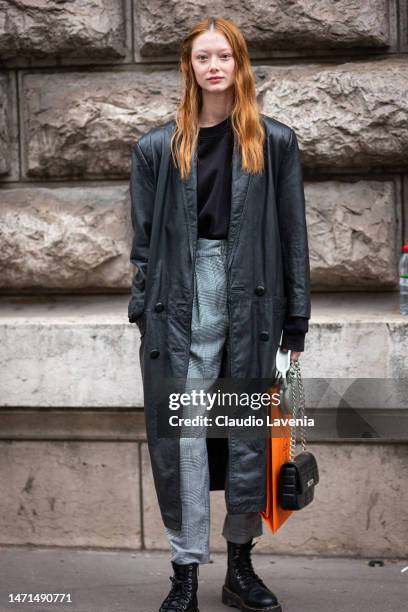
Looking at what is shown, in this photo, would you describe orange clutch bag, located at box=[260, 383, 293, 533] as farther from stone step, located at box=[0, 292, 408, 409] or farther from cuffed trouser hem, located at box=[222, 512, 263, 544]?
stone step, located at box=[0, 292, 408, 409]

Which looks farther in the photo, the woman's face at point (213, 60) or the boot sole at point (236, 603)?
the boot sole at point (236, 603)

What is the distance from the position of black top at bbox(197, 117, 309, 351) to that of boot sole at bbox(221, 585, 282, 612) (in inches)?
34.7

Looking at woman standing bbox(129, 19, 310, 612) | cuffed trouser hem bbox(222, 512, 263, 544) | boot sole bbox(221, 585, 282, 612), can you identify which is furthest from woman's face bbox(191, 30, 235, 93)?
boot sole bbox(221, 585, 282, 612)

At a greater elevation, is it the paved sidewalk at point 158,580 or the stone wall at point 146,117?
the stone wall at point 146,117

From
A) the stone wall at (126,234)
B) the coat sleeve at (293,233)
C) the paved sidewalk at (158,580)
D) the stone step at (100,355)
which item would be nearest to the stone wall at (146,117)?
the stone wall at (126,234)

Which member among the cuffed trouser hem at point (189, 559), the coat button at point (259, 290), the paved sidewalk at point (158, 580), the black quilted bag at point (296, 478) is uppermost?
the coat button at point (259, 290)

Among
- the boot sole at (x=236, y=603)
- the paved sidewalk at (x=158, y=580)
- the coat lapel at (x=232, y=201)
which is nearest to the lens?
the coat lapel at (x=232, y=201)

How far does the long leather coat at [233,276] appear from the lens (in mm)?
3234

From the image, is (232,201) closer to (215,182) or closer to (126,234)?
(215,182)

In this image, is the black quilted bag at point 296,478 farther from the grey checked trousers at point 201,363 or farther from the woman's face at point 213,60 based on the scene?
the woman's face at point 213,60

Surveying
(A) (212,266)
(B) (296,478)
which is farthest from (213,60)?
(B) (296,478)

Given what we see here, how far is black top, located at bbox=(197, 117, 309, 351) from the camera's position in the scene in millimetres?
3254

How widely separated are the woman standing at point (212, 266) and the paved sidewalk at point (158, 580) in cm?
40

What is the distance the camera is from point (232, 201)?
324 cm
